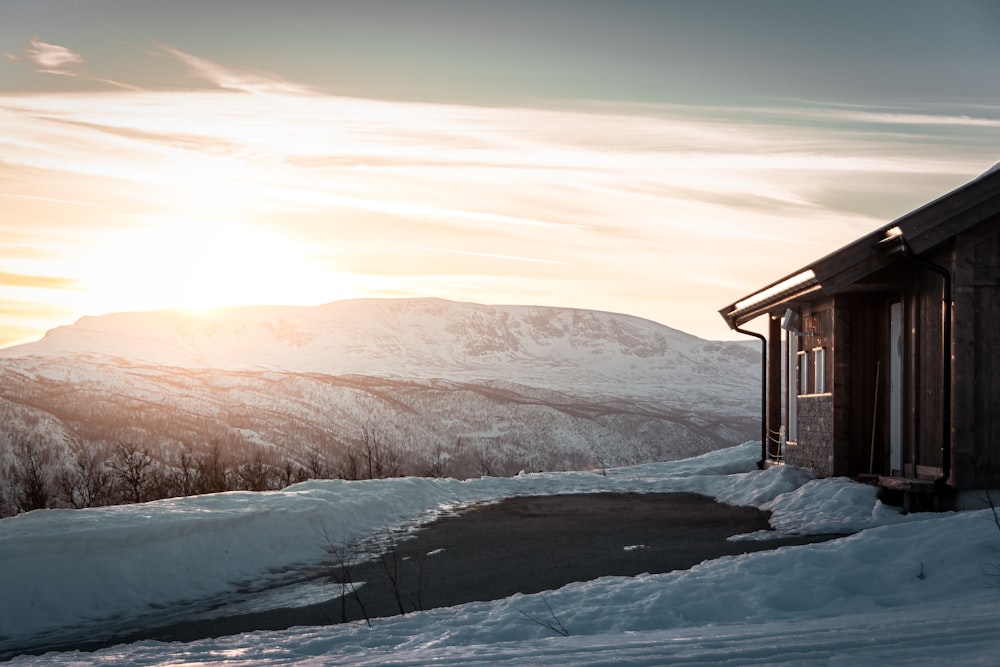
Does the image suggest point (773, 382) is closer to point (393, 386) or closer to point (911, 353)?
point (911, 353)

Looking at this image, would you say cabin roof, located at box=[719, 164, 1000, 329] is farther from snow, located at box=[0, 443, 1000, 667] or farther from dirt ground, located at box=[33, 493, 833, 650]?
dirt ground, located at box=[33, 493, 833, 650]

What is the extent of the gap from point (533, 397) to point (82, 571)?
7689 cm

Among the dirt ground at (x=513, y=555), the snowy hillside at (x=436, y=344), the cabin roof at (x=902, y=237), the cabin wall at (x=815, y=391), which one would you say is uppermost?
the snowy hillside at (x=436, y=344)

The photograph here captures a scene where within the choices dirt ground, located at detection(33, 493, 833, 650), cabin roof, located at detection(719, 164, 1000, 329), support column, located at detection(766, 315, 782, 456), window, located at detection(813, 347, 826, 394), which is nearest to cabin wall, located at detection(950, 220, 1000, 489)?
cabin roof, located at detection(719, 164, 1000, 329)

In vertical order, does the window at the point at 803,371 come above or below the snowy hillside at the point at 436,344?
below

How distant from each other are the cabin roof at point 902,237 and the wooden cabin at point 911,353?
0.04 feet

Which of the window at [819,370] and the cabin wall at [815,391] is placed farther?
the window at [819,370]

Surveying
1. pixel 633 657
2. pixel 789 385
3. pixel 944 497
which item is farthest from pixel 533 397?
pixel 633 657

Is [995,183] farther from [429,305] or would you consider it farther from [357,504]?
[429,305]

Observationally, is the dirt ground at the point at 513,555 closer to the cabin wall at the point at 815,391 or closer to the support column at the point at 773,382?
the cabin wall at the point at 815,391

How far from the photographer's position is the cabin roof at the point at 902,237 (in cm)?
1117

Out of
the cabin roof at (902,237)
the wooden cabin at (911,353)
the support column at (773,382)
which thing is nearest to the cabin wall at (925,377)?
the wooden cabin at (911,353)

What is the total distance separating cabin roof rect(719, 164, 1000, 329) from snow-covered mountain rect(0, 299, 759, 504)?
11103 mm

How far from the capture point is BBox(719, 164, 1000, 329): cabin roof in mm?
11172
